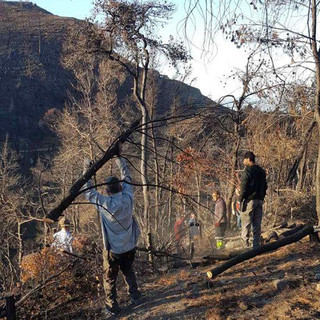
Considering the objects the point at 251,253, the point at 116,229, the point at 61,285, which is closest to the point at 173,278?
the point at 251,253

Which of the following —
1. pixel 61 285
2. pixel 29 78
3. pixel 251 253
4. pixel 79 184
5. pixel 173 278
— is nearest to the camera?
pixel 79 184

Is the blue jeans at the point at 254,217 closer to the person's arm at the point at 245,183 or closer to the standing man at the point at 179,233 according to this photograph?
the person's arm at the point at 245,183

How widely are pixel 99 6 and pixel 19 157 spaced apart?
4045 cm

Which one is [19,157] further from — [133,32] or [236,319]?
[236,319]

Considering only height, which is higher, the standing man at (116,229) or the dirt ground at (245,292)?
the standing man at (116,229)

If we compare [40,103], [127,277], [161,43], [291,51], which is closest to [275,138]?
[161,43]

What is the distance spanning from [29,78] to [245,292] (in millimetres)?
Result: 70672

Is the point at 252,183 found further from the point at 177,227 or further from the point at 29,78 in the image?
the point at 29,78

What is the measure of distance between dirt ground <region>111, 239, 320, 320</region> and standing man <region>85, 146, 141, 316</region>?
507 millimetres

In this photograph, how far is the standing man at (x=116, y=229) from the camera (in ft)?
15.0

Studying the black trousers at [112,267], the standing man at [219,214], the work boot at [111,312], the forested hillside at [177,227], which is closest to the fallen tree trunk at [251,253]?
the forested hillside at [177,227]

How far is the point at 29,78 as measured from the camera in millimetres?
69062

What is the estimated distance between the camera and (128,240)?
186 inches

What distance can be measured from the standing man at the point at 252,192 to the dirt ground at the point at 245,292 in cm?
63
